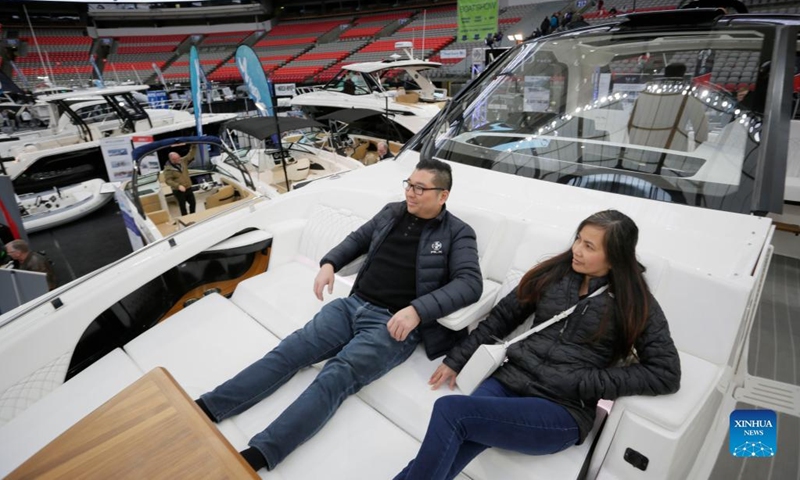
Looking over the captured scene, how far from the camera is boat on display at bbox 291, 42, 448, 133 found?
7.41 metres

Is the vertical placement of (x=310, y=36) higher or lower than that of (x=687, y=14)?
higher

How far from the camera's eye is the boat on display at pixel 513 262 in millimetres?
1291

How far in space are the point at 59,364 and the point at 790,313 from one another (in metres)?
4.39

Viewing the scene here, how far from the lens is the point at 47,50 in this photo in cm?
2353

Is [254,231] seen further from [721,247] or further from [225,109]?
[225,109]

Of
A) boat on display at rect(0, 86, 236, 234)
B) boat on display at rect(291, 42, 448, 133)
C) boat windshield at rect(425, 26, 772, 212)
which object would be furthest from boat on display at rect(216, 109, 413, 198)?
boat on display at rect(0, 86, 236, 234)

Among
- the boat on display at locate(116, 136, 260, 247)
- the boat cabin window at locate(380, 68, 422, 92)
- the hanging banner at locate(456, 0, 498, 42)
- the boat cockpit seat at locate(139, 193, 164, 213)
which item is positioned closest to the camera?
the boat on display at locate(116, 136, 260, 247)

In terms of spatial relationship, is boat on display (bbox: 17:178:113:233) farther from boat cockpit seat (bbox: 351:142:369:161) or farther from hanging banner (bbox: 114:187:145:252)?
boat cockpit seat (bbox: 351:142:369:161)

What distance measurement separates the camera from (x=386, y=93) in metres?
7.99

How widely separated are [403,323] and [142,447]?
2.90 feet

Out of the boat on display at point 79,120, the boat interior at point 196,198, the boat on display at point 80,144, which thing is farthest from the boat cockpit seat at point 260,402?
the boat on display at point 79,120

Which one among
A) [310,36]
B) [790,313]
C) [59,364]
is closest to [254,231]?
[59,364]

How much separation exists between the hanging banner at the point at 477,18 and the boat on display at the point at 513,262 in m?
5.31

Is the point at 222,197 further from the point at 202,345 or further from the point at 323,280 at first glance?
the point at 323,280
